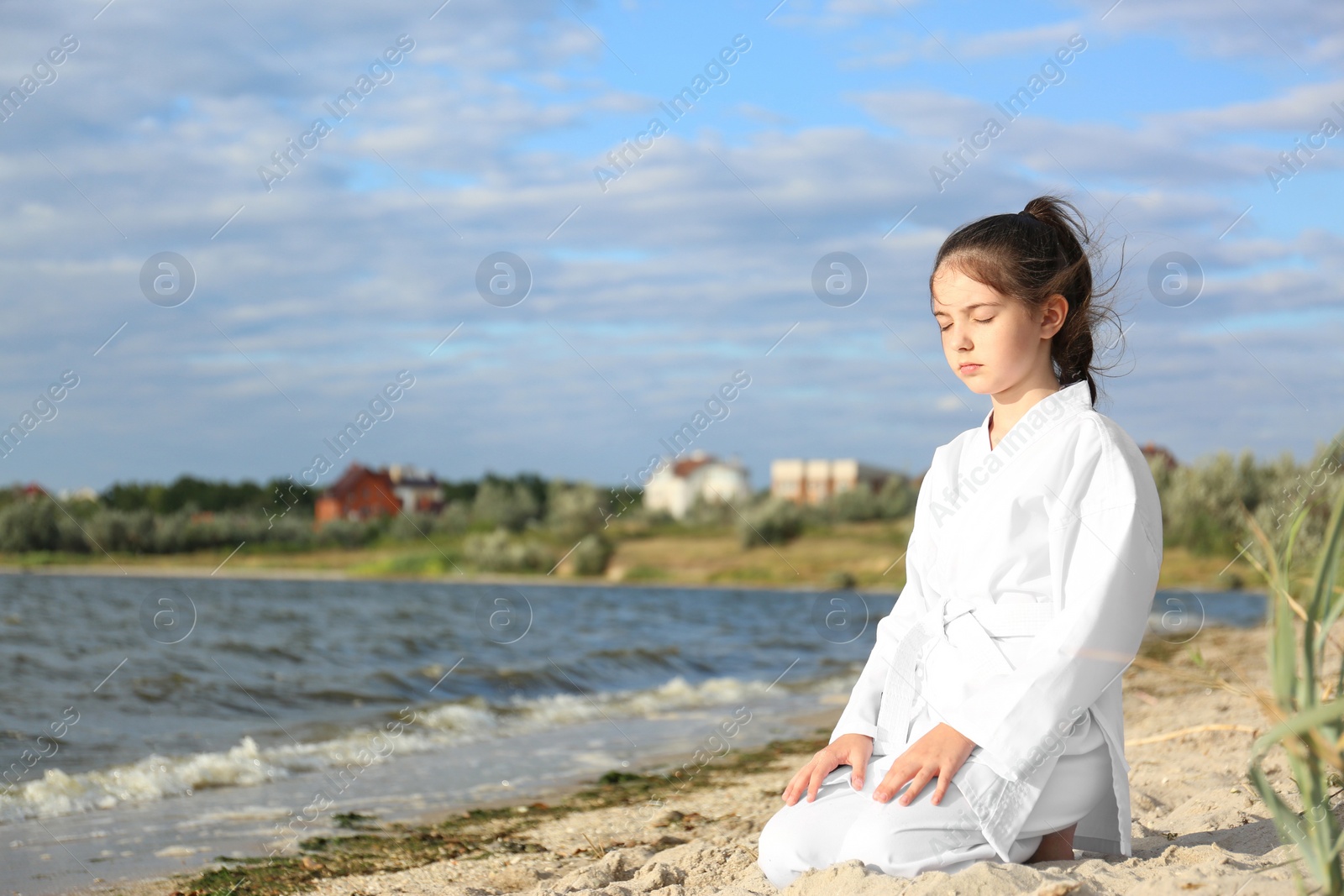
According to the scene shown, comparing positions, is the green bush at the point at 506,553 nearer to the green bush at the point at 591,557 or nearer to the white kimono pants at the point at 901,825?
the green bush at the point at 591,557

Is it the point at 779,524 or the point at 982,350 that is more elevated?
the point at 982,350

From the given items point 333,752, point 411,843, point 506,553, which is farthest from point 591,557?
point 411,843

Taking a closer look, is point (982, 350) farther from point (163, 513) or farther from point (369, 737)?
point (163, 513)

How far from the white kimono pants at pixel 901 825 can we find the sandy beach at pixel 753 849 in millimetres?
65

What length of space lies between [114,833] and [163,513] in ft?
115

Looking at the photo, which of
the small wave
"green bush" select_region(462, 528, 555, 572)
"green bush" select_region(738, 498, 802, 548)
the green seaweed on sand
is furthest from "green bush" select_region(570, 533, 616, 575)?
the green seaweed on sand

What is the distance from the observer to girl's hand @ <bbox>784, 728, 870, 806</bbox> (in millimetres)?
2619

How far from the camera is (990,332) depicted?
262 centimetres

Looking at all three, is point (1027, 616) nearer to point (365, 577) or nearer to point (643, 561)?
point (643, 561)

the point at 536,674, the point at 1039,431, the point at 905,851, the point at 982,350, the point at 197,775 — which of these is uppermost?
the point at 982,350

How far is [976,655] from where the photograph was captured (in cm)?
252

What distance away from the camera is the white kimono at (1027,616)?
7.75ft

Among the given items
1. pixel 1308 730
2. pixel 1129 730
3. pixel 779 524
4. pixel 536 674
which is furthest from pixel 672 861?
pixel 779 524

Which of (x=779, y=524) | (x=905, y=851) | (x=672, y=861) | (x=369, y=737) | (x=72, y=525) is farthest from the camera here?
(x=779, y=524)
